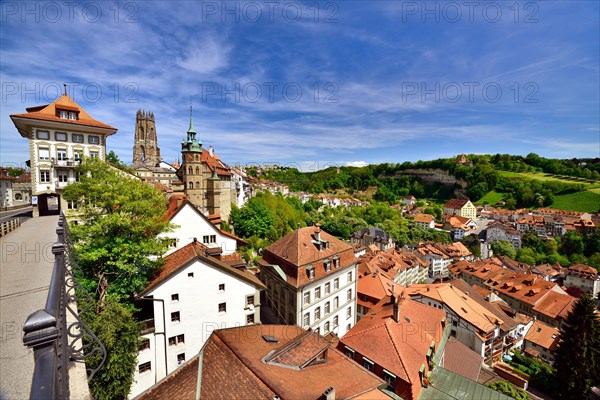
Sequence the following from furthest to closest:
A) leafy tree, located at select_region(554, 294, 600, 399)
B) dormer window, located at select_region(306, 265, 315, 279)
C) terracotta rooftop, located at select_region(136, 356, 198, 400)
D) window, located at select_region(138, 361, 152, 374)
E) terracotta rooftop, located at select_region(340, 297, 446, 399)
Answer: leafy tree, located at select_region(554, 294, 600, 399) → dormer window, located at select_region(306, 265, 315, 279) → terracotta rooftop, located at select_region(340, 297, 446, 399) → window, located at select_region(138, 361, 152, 374) → terracotta rooftop, located at select_region(136, 356, 198, 400)

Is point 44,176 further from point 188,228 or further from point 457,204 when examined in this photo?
point 457,204

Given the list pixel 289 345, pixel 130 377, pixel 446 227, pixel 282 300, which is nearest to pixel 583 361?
pixel 282 300

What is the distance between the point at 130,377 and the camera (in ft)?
36.0

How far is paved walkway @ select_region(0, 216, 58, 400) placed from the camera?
5.27 m

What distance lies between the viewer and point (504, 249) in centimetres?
7944

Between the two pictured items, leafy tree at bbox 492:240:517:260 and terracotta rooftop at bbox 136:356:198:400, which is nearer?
terracotta rooftop at bbox 136:356:198:400

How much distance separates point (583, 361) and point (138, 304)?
38.8 m

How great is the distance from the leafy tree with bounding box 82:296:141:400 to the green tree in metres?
1.75

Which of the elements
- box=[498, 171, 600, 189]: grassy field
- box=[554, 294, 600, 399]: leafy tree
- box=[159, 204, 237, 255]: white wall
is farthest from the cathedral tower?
box=[498, 171, 600, 189]: grassy field

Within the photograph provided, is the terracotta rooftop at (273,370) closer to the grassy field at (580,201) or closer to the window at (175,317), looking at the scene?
the window at (175,317)

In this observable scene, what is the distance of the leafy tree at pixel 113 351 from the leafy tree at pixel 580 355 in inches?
1460

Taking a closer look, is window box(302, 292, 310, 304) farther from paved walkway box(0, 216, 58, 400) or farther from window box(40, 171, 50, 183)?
window box(40, 171, 50, 183)

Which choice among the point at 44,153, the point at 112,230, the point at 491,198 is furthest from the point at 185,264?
the point at 491,198

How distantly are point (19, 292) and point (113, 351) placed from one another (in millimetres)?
3704
